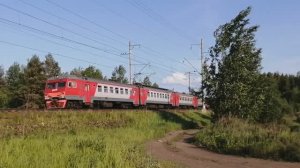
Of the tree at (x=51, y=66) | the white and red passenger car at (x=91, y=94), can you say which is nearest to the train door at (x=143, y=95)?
the white and red passenger car at (x=91, y=94)

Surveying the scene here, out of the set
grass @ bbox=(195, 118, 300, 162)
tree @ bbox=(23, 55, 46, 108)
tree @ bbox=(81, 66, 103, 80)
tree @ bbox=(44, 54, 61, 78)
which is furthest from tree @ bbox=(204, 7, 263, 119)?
tree @ bbox=(81, 66, 103, 80)

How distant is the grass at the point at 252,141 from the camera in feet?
77.7

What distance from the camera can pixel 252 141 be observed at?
26406mm

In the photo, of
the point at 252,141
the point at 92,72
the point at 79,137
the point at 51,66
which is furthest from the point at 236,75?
the point at 92,72

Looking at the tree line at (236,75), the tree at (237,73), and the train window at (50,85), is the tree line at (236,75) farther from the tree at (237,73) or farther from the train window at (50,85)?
the train window at (50,85)

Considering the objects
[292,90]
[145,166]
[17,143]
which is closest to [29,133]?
[17,143]

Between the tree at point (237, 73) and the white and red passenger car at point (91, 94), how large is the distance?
30.4 ft

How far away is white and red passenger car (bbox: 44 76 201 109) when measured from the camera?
3691 cm

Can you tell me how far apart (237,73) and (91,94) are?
12.3 meters

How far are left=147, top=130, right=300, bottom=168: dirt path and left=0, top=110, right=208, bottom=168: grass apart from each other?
3.89 feet

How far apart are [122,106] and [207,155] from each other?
2500 centimetres

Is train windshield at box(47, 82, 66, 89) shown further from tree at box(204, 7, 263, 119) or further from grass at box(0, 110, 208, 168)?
tree at box(204, 7, 263, 119)

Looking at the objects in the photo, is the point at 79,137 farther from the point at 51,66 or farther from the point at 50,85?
the point at 51,66

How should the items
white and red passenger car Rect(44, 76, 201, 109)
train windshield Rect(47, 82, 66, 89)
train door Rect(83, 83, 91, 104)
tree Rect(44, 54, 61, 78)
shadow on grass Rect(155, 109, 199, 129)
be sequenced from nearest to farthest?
white and red passenger car Rect(44, 76, 201, 109) < train windshield Rect(47, 82, 66, 89) < train door Rect(83, 83, 91, 104) < shadow on grass Rect(155, 109, 199, 129) < tree Rect(44, 54, 61, 78)
